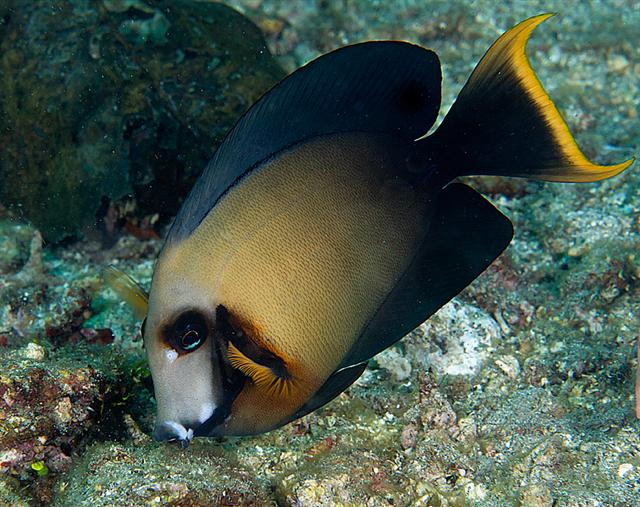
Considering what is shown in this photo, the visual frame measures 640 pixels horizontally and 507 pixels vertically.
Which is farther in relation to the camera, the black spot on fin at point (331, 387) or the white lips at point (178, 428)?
the black spot on fin at point (331, 387)

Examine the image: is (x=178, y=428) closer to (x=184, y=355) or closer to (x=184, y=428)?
(x=184, y=428)

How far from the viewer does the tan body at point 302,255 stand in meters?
1.76

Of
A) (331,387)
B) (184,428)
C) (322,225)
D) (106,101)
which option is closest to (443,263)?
(322,225)

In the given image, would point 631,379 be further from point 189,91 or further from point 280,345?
point 189,91

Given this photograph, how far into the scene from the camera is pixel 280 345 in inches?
70.3

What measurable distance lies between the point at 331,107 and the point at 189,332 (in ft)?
2.98

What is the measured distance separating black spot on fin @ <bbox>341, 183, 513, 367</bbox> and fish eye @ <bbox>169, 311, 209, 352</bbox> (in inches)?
21.6

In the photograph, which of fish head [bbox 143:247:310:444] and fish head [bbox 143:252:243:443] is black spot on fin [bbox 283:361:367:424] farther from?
fish head [bbox 143:252:243:443]

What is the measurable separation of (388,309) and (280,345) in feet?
1.45

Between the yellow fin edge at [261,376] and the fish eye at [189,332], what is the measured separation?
0.34 ft

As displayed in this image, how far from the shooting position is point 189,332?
1.72 m

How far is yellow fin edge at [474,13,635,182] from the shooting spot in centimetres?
177

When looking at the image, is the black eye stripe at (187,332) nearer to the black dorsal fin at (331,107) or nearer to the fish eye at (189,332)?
the fish eye at (189,332)

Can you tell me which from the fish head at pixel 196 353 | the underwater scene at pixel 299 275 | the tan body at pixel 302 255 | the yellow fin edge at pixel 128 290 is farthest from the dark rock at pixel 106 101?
the fish head at pixel 196 353
